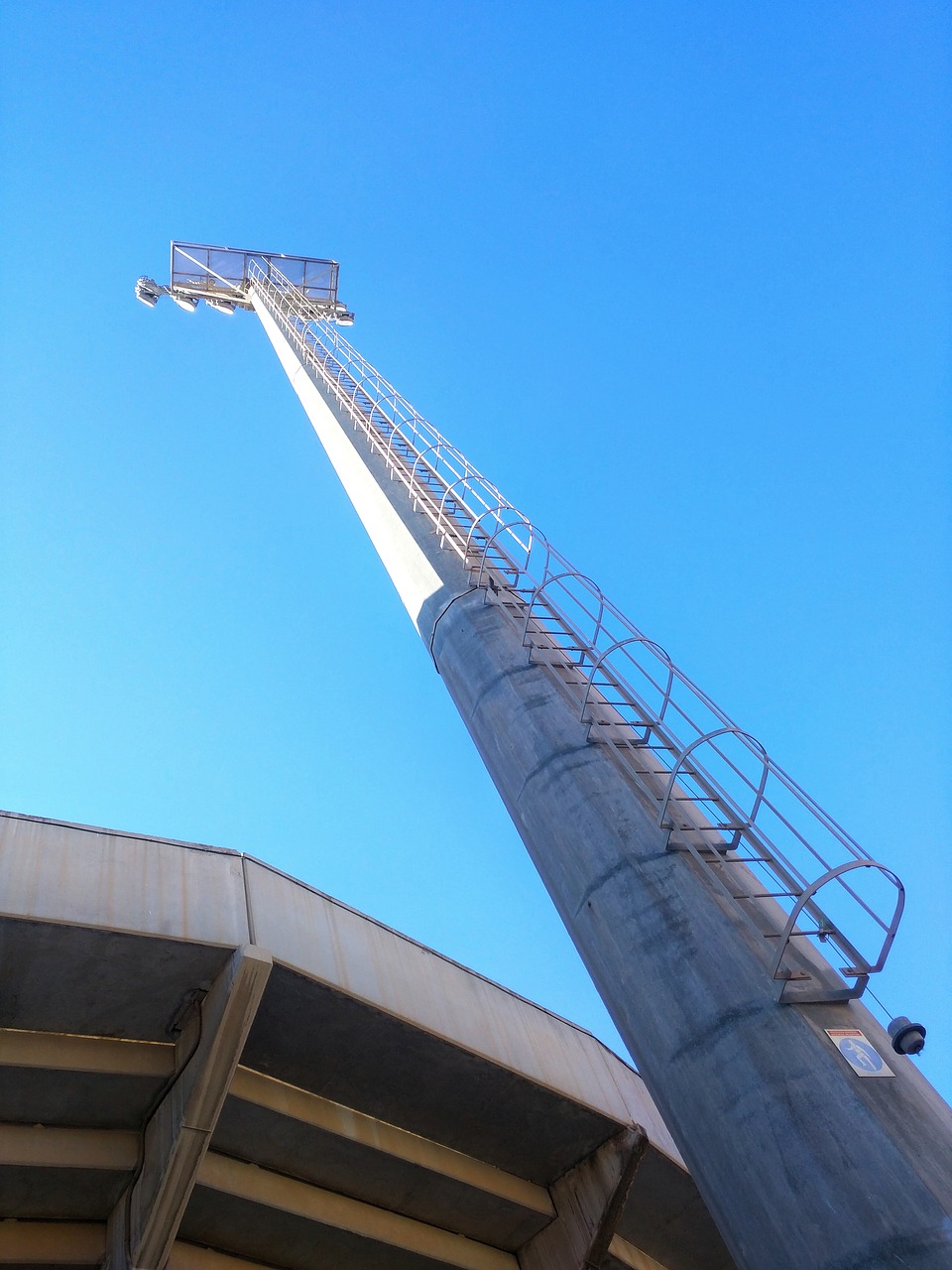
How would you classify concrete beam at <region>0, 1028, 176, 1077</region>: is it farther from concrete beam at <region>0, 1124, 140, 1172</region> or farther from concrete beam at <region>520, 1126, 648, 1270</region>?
concrete beam at <region>520, 1126, 648, 1270</region>

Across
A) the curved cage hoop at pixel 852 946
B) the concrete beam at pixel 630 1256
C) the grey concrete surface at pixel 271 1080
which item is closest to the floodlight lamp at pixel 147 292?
the grey concrete surface at pixel 271 1080

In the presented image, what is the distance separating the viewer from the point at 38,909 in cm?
931

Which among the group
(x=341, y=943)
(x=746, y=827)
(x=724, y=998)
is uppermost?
(x=341, y=943)

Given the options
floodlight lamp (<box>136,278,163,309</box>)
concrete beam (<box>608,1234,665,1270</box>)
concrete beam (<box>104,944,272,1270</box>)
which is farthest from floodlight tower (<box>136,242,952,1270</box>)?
floodlight lamp (<box>136,278,163,309</box>)

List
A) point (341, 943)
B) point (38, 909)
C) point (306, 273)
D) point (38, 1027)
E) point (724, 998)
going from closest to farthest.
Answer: point (724, 998) → point (38, 909) → point (38, 1027) → point (341, 943) → point (306, 273)

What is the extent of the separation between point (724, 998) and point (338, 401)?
13035mm

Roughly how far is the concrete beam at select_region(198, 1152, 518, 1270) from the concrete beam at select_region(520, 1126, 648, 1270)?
2.68 feet

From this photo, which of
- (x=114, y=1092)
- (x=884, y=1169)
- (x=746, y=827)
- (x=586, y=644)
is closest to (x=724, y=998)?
(x=884, y=1169)

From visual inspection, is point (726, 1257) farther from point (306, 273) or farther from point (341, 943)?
point (306, 273)

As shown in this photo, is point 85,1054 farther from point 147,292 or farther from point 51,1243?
point 147,292

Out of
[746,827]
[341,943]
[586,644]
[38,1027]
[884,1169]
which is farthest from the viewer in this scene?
[341,943]

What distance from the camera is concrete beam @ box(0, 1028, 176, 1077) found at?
33.1 feet

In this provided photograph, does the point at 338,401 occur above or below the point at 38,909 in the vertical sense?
above

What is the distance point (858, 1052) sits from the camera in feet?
14.2
